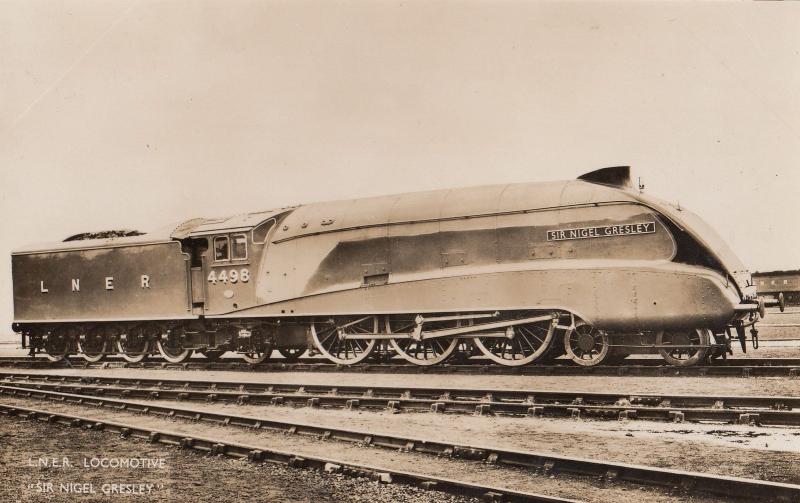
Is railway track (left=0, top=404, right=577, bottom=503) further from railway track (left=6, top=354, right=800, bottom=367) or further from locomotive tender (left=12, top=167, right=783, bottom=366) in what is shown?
railway track (left=6, top=354, right=800, bottom=367)

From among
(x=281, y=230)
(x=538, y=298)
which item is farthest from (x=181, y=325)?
(x=538, y=298)

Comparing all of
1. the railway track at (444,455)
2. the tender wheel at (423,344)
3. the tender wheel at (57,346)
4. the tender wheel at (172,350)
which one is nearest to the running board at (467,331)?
the tender wheel at (423,344)

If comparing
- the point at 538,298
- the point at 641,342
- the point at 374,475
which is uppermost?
the point at 538,298

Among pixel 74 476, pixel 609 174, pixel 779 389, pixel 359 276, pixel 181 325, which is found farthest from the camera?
pixel 181 325

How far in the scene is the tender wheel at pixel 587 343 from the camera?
10016 mm

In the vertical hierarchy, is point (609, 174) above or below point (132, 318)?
above

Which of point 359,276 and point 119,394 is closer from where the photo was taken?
point 119,394

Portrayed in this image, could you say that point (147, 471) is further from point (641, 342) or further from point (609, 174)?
point (609, 174)

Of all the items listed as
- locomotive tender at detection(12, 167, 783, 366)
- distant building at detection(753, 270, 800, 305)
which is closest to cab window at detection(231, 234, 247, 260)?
locomotive tender at detection(12, 167, 783, 366)

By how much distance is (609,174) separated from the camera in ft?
34.6

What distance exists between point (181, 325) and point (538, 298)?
25.7 feet

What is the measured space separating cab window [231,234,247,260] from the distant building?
24099 mm

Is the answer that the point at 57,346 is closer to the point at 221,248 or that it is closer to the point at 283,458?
the point at 221,248

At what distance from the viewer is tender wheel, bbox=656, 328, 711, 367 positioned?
971 centimetres
